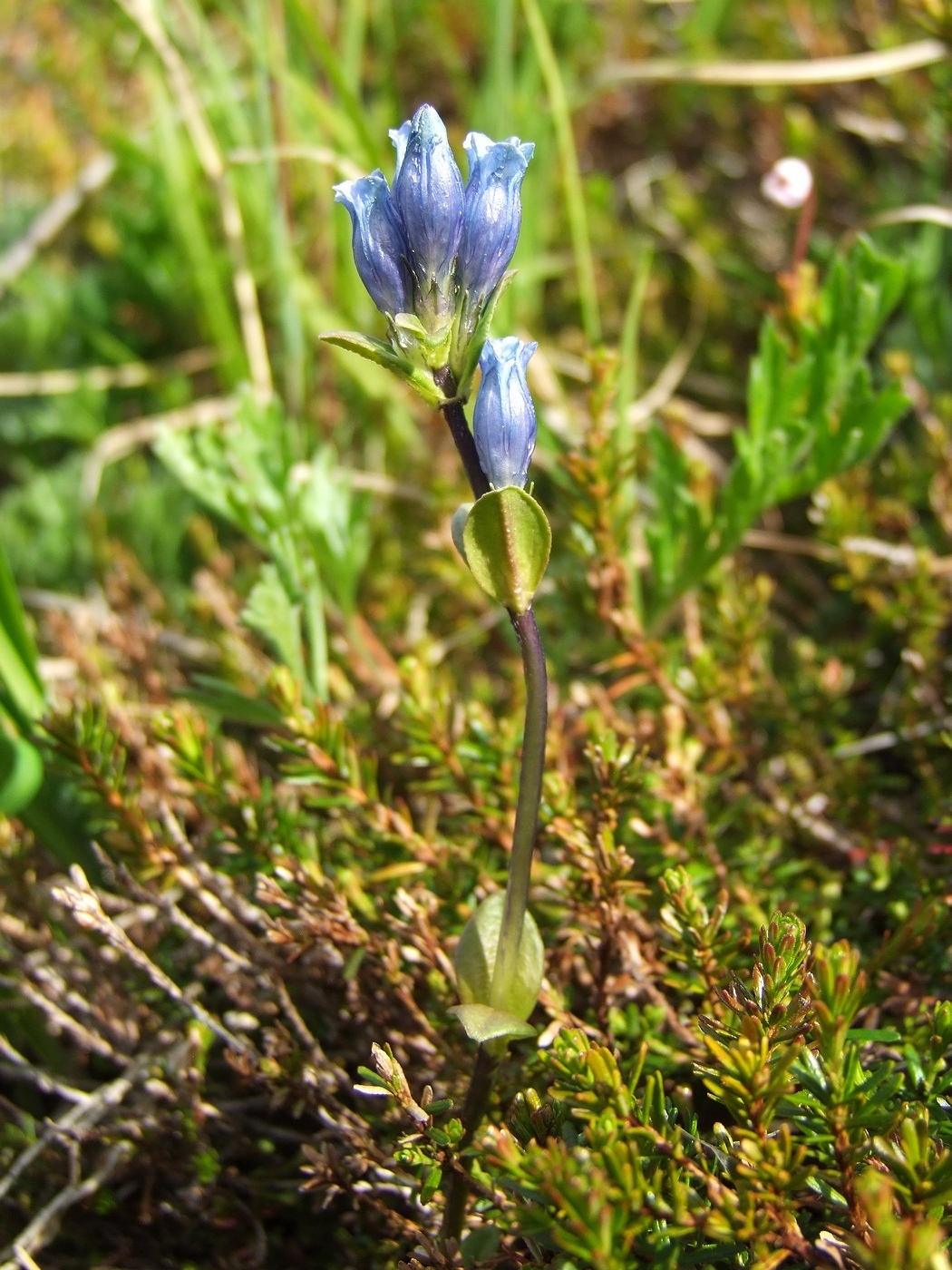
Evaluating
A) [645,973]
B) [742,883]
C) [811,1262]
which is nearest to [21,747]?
[645,973]

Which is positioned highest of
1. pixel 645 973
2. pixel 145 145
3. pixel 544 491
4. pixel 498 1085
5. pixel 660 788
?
pixel 145 145

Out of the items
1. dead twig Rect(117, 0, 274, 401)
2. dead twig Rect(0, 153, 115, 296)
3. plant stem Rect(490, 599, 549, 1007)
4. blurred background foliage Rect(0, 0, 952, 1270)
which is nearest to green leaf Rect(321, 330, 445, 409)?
plant stem Rect(490, 599, 549, 1007)

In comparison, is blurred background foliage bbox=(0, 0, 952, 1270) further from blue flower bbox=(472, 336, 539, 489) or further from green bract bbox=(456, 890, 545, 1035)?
blue flower bbox=(472, 336, 539, 489)

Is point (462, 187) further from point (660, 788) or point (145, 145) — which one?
point (145, 145)

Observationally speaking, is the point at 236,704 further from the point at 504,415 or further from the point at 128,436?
the point at 128,436

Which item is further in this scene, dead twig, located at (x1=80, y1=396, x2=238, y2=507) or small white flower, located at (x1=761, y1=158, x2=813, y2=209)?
dead twig, located at (x1=80, y1=396, x2=238, y2=507)
